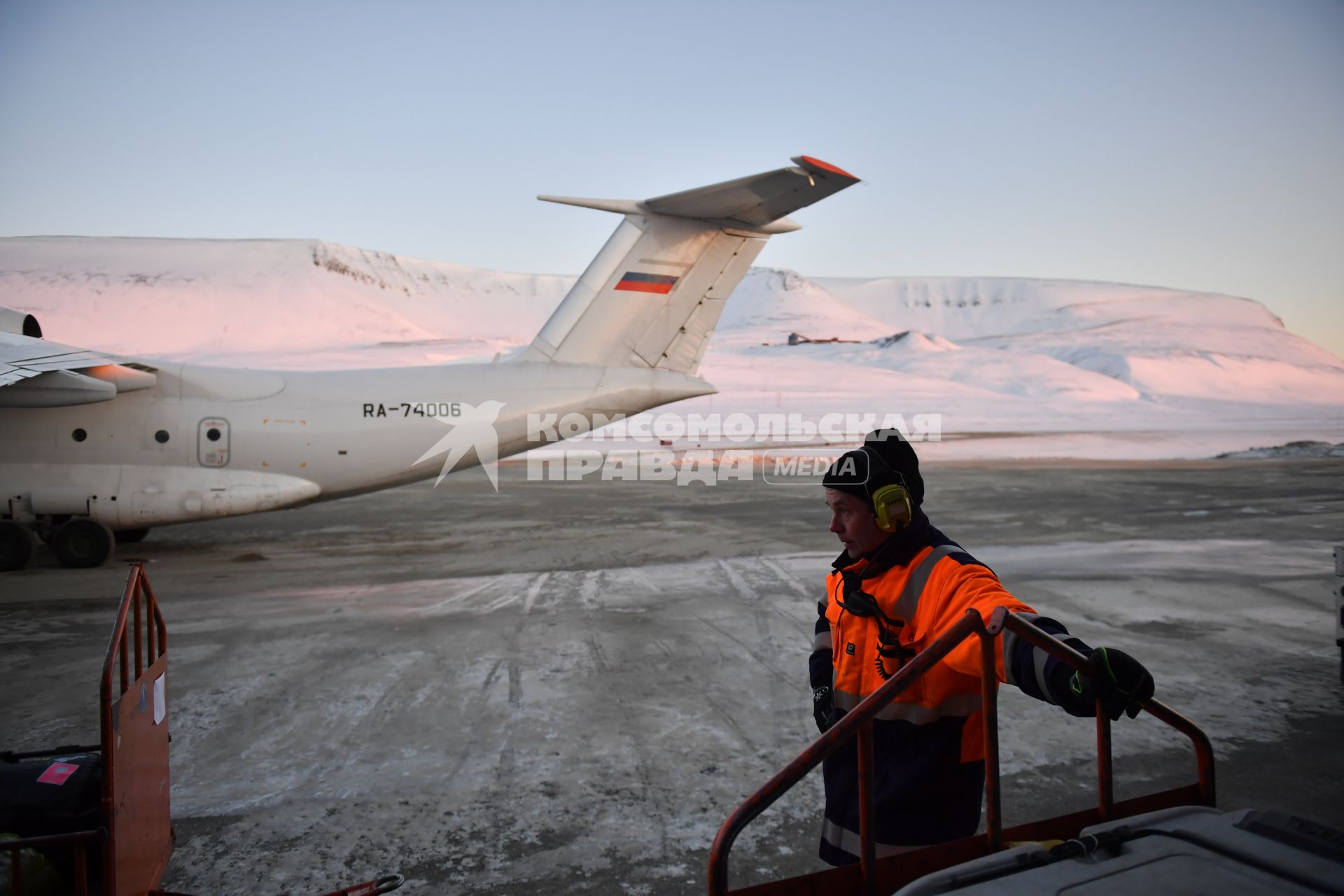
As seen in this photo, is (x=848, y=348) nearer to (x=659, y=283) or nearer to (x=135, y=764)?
(x=659, y=283)

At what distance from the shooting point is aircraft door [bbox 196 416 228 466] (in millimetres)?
10164

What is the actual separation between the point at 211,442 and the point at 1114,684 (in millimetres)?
10711

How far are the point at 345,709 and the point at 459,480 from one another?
575 inches

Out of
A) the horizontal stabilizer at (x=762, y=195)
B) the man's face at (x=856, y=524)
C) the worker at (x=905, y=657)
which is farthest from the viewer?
the horizontal stabilizer at (x=762, y=195)

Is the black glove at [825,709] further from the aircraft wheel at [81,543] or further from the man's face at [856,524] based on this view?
the aircraft wheel at [81,543]

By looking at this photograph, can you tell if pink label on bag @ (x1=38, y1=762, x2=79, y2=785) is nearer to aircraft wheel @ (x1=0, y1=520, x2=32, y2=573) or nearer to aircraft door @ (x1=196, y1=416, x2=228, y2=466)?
aircraft door @ (x1=196, y1=416, x2=228, y2=466)

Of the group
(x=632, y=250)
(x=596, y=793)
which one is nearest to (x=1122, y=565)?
(x=632, y=250)

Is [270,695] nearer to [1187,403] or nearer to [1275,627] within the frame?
[1275,627]

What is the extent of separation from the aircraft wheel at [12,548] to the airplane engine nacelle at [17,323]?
7.85 ft

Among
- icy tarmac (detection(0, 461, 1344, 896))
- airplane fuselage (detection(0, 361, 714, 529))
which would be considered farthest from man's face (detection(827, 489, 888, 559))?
airplane fuselage (detection(0, 361, 714, 529))

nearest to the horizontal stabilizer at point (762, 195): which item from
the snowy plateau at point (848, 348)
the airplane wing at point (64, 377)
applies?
the airplane wing at point (64, 377)

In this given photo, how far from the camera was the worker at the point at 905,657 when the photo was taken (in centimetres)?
223

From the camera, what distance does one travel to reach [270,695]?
5.51 metres

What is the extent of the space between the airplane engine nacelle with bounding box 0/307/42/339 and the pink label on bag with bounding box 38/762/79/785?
30.3 feet
